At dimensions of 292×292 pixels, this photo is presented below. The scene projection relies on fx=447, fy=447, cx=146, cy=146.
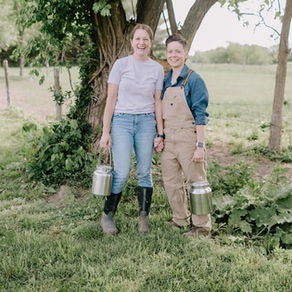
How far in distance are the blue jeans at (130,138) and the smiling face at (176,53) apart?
54cm

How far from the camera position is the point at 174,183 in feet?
14.9

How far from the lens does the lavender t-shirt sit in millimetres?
4191

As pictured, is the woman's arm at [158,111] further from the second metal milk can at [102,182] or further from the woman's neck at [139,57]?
the second metal milk can at [102,182]

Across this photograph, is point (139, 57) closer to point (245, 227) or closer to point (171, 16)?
point (245, 227)

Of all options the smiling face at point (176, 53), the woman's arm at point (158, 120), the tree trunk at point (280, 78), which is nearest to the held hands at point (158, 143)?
the woman's arm at point (158, 120)

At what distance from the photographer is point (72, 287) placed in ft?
11.3

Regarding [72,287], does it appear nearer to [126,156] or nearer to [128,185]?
[126,156]

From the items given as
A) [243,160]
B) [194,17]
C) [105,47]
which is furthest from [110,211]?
[194,17]

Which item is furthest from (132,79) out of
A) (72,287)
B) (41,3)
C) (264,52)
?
(264,52)

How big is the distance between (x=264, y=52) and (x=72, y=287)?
9568 cm

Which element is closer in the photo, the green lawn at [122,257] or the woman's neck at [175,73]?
the green lawn at [122,257]

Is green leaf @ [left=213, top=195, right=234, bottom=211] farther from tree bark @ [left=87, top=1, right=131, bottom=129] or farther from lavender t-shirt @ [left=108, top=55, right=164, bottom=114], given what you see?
tree bark @ [left=87, top=1, right=131, bottom=129]

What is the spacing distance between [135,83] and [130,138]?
53 centimetres

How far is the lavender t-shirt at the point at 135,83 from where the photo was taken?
4191 mm
